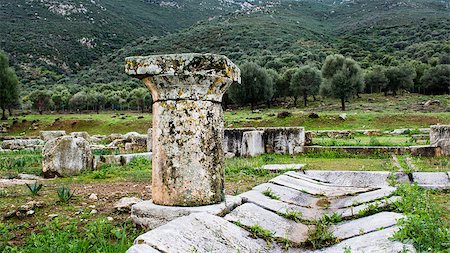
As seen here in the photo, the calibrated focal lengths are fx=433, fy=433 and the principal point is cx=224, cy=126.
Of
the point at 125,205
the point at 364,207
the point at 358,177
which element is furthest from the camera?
the point at 358,177

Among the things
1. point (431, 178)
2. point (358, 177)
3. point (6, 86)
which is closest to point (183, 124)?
point (358, 177)

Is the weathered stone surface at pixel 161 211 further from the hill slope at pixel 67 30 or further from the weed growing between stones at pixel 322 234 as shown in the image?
the hill slope at pixel 67 30

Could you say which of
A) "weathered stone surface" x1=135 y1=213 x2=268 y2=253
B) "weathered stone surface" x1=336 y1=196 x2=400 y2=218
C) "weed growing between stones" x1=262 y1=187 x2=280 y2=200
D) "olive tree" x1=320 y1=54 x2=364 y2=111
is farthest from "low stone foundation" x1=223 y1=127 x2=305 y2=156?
"olive tree" x1=320 y1=54 x2=364 y2=111

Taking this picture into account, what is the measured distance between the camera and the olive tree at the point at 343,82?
4806 cm

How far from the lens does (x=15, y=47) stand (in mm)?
95250

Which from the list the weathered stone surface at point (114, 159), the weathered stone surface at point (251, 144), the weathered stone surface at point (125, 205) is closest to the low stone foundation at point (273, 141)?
the weathered stone surface at point (251, 144)

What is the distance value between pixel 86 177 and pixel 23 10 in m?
125

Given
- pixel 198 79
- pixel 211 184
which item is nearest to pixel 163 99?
pixel 198 79

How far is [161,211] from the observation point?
446cm

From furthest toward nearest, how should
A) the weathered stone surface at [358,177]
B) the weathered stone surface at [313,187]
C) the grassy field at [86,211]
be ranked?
the weathered stone surface at [358,177], the weathered stone surface at [313,187], the grassy field at [86,211]

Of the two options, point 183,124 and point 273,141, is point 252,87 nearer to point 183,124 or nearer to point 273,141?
point 273,141

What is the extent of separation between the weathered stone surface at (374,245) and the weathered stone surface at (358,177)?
4.26 m

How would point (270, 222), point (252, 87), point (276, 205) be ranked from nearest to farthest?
point (270, 222)
point (276, 205)
point (252, 87)

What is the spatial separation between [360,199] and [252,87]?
50.4 metres
